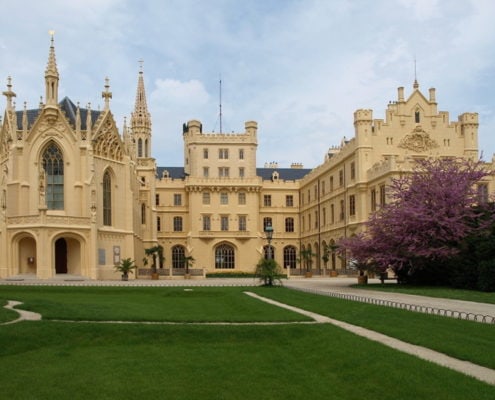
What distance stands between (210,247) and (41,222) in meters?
30.1

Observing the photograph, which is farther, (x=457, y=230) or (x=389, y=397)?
(x=457, y=230)

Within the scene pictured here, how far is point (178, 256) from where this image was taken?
78.4 m

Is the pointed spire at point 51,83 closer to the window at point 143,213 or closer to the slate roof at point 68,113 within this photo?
the slate roof at point 68,113

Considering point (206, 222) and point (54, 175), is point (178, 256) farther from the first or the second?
point (54, 175)

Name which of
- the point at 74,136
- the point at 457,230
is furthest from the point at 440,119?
the point at 74,136

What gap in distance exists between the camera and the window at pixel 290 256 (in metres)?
79.6

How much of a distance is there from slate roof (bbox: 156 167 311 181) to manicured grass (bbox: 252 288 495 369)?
63686 mm

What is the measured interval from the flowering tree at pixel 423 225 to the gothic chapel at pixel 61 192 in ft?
78.6

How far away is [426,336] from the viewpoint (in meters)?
13.9

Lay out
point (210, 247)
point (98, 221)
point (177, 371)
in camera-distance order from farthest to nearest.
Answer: point (210, 247) → point (98, 221) → point (177, 371)

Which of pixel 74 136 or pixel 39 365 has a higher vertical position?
pixel 74 136

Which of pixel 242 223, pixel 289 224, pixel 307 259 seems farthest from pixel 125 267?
pixel 289 224

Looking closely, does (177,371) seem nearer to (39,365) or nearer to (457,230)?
(39,365)

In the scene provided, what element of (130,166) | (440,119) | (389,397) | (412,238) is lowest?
(389,397)
